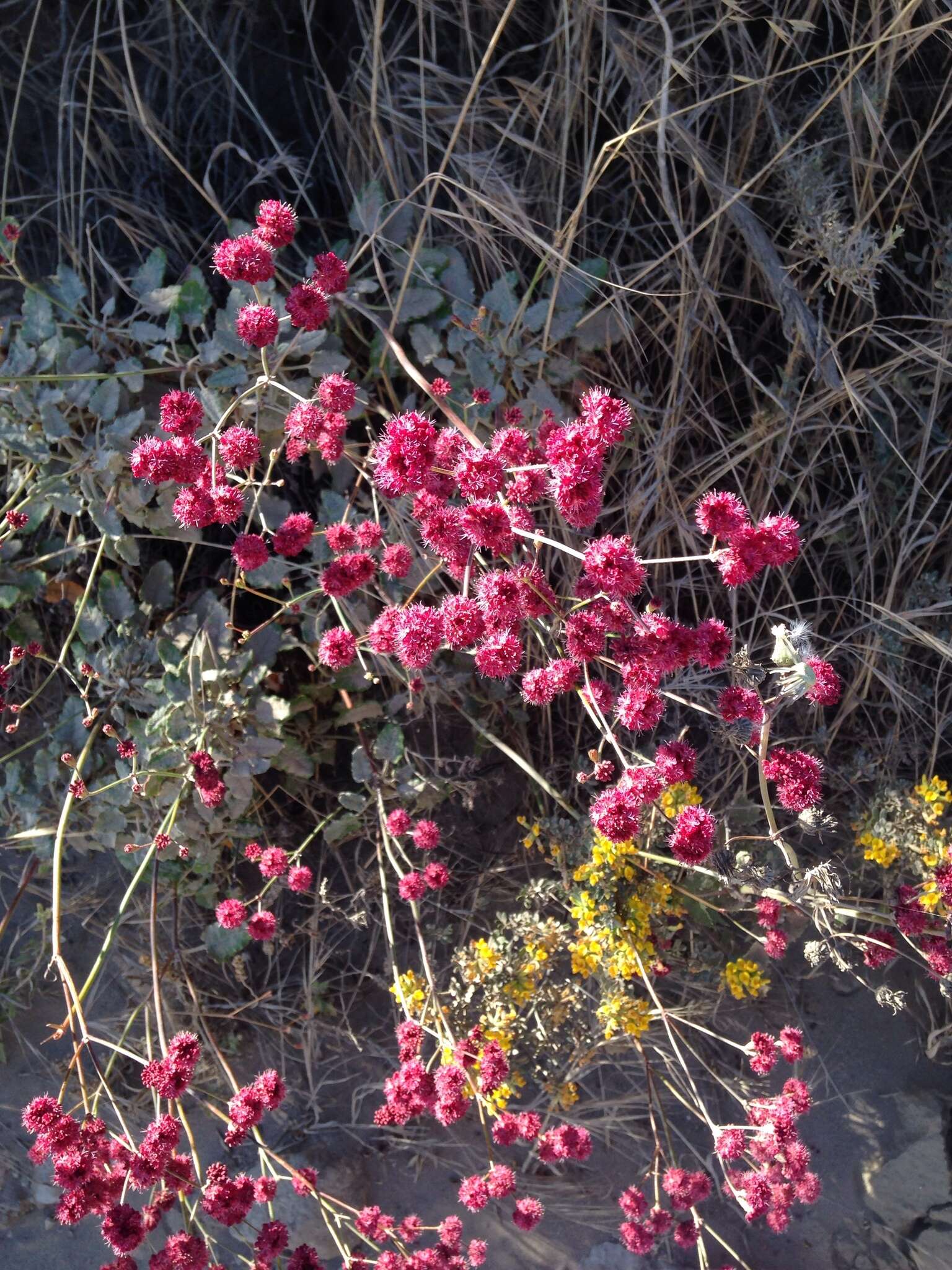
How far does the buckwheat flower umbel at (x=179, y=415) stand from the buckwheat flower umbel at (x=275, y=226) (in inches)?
11.5

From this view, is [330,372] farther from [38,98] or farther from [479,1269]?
[479,1269]

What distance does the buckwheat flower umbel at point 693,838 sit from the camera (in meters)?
1.65

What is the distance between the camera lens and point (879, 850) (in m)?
2.30

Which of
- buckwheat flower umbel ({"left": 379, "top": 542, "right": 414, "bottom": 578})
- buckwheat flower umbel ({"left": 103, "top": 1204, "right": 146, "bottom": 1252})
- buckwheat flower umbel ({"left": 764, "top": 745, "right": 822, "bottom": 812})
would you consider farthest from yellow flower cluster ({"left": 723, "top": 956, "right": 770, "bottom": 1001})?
buckwheat flower umbel ({"left": 103, "top": 1204, "right": 146, "bottom": 1252})

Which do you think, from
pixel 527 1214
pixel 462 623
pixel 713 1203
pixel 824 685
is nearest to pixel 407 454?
pixel 462 623

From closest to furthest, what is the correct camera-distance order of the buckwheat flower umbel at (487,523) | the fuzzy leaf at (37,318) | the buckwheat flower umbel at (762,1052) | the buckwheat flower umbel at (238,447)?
the buckwheat flower umbel at (487,523) → the buckwheat flower umbel at (238,447) → the buckwheat flower umbel at (762,1052) → the fuzzy leaf at (37,318)

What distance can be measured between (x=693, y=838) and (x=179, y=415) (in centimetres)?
101

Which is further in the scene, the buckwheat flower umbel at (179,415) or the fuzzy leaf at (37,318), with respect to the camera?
the fuzzy leaf at (37,318)

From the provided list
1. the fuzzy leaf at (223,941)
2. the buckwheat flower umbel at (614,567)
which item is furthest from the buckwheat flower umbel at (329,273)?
the fuzzy leaf at (223,941)

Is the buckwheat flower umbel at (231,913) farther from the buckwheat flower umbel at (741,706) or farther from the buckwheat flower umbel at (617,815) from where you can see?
the buckwheat flower umbel at (741,706)

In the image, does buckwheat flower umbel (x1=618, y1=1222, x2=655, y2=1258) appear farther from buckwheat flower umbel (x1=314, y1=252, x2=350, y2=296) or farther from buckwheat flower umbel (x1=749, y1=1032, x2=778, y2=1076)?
buckwheat flower umbel (x1=314, y1=252, x2=350, y2=296)

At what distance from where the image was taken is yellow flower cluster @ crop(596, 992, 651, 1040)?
86.4 inches

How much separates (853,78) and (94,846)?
2.24 metres

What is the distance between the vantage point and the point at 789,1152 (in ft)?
6.19
